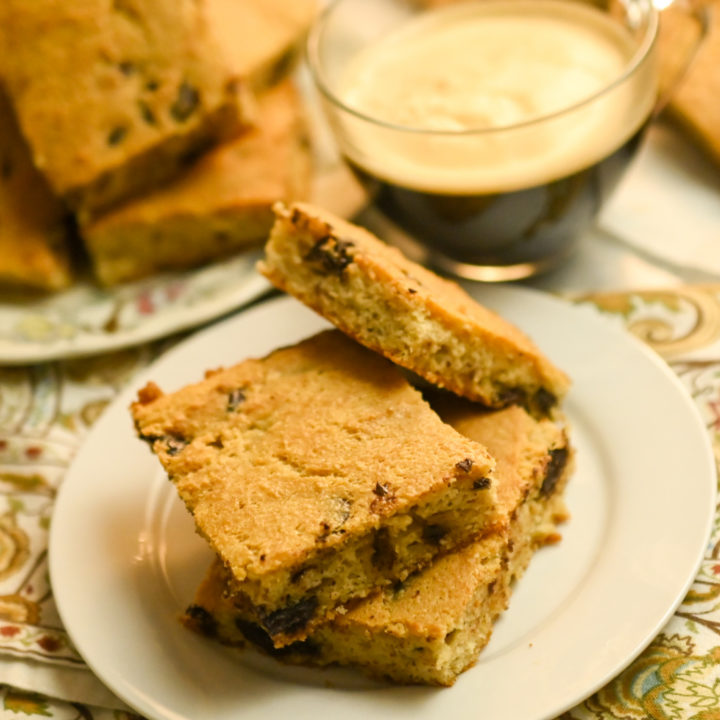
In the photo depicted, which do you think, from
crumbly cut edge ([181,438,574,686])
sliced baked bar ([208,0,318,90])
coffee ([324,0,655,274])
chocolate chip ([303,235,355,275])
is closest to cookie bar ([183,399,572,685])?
crumbly cut edge ([181,438,574,686])

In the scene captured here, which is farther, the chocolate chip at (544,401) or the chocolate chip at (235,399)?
the chocolate chip at (544,401)

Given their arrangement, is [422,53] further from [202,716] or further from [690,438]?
[202,716]

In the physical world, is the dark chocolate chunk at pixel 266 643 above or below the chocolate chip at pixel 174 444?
below

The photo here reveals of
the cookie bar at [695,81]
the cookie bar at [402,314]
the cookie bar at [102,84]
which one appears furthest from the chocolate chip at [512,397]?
the cookie bar at [102,84]

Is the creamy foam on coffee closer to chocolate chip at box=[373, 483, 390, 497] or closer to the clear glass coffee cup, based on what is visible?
the clear glass coffee cup

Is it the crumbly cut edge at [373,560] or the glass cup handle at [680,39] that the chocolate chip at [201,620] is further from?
the glass cup handle at [680,39]

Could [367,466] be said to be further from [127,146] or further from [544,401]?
[127,146]

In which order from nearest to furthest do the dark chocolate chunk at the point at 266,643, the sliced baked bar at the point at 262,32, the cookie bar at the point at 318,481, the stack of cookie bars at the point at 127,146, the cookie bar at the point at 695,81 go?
the cookie bar at the point at 318,481
the dark chocolate chunk at the point at 266,643
the stack of cookie bars at the point at 127,146
the cookie bar at the point at 695,81
the sliced baked bar at the point at 262,32
